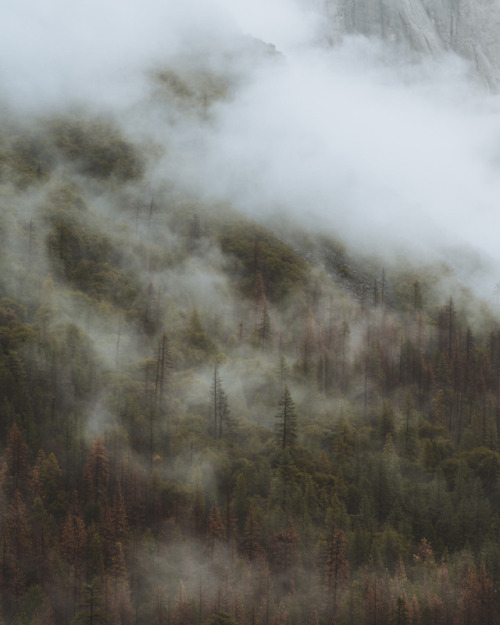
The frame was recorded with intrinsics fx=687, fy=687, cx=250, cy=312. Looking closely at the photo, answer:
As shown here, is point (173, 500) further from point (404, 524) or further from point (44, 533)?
point (404, 524)

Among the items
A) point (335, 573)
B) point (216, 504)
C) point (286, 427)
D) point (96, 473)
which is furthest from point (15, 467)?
point (335, 573)

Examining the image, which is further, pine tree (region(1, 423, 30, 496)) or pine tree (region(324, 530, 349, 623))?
pine tree (region(1, 423, 30, 496))

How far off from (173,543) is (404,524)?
168 ft

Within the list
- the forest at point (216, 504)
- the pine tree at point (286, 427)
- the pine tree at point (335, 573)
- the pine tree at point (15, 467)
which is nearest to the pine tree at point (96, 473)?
the forest at point (216, 504)

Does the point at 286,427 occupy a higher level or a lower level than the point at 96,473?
higher

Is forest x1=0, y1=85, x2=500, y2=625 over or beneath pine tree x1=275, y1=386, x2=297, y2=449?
beneath

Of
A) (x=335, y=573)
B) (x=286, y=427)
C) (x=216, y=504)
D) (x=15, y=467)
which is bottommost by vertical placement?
(x=216, y=504)

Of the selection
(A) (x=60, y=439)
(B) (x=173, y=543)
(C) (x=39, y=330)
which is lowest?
(B) (x=173, y=543)

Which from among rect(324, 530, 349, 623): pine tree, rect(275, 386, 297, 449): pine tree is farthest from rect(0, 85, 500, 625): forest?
rect(275, 386, 297, 449): pine tree

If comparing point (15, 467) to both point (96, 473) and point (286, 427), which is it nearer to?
point (96, 473)

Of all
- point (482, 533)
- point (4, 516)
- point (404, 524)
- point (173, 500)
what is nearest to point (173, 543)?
point (173, 500)

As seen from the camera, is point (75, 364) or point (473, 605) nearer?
point (473, 605)

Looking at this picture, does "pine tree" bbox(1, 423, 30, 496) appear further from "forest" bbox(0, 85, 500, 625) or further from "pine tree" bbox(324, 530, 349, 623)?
"pine tree" bbox(324, 530, 349, 623)

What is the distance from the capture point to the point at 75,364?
18462 centimetres
